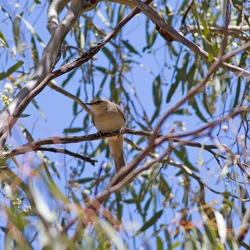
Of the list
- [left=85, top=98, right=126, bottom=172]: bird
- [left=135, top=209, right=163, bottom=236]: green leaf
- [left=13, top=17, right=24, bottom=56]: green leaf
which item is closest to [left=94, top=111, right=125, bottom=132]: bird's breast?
[left=85, top=98, right=126, bottom=172]: bird

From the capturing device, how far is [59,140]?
277cm

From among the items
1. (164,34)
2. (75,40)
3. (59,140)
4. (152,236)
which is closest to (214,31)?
(75,40)

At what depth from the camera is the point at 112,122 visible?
4.81 metres

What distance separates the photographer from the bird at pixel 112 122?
480cm

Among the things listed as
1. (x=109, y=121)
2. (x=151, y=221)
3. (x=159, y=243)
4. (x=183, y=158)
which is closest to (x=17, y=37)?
(x=109, y=121)

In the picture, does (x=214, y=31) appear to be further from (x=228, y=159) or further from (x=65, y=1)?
(x=228, y=159)

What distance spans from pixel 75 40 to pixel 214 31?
1071 millimetres

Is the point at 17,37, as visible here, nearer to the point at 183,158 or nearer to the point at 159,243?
the point at 183,158

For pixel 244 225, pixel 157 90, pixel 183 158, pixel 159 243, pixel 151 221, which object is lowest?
pixel 159 243

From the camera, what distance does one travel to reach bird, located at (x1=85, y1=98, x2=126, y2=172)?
4.80 m

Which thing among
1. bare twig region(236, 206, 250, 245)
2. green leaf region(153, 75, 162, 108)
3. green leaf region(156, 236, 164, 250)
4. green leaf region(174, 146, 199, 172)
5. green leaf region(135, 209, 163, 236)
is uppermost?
green leaf region(153, 75, 162, 108)

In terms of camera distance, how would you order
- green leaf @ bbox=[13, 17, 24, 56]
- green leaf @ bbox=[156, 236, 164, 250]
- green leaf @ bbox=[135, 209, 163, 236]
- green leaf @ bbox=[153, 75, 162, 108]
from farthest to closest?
green leaf @ bbox=[153, 75, 162, 108]
green leaf @ bbox=[135, 209, 163, 236]
green leaf @ bbox=[13, 17, 24, 56]
green leaf @ bbox=[156, 236, 164, 250]

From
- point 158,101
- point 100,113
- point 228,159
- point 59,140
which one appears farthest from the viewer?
point 158,101

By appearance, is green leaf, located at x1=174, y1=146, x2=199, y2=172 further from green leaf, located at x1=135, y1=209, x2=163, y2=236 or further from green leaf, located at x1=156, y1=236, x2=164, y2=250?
green leaf, located at x1=156, y1=236, x2=164, y2=250
